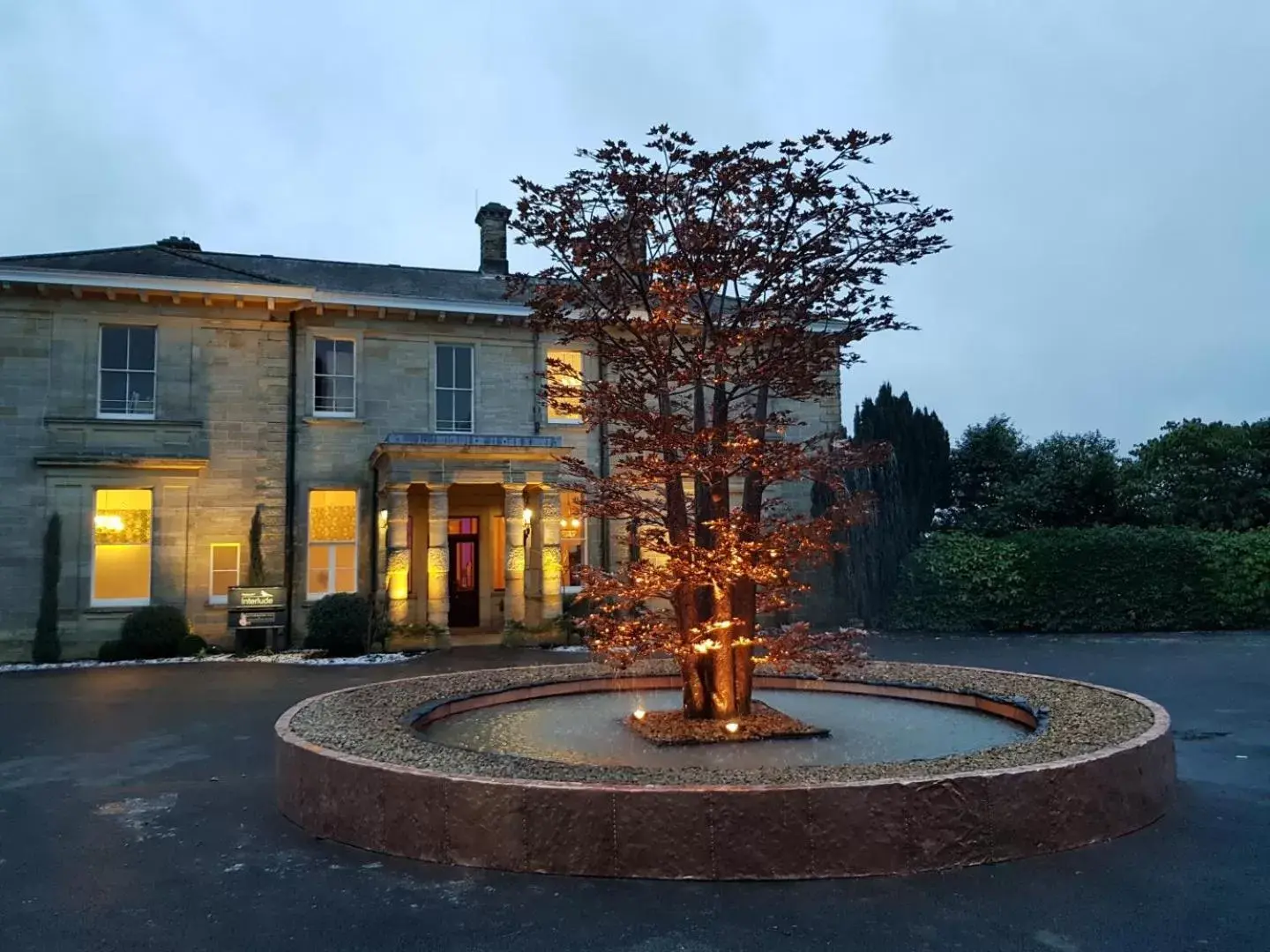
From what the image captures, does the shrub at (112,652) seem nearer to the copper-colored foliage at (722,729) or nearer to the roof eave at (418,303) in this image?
the roof eave at (418,303)

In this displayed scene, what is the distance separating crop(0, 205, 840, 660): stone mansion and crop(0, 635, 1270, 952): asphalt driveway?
502 inches

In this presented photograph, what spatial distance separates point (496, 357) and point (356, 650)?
794 centimetres

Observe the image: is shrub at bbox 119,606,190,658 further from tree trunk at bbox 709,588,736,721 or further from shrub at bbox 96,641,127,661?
tree trunk at bbox 709,588,736,721

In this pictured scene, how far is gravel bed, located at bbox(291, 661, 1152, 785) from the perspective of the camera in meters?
5.67

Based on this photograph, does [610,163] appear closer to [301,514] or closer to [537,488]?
[537,488]

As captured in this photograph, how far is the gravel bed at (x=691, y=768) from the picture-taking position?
567 cm

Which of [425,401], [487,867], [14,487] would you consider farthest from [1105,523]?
[14,487]

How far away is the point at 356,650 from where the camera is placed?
19.4m

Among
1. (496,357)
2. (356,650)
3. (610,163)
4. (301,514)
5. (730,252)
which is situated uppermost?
(496,357)

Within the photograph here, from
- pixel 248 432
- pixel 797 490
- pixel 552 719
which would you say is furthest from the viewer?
pixel 797 490

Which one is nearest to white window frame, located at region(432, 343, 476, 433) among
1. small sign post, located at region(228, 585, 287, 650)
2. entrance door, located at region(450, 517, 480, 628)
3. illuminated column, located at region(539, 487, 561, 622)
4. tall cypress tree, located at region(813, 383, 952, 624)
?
entrance door, located at region(450, 517, 480, 628)

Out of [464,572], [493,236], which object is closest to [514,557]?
[464,572]

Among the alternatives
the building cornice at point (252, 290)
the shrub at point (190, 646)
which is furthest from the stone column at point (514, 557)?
the shrub at point (190, 646)

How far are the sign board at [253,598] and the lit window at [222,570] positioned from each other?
3.25 ft
